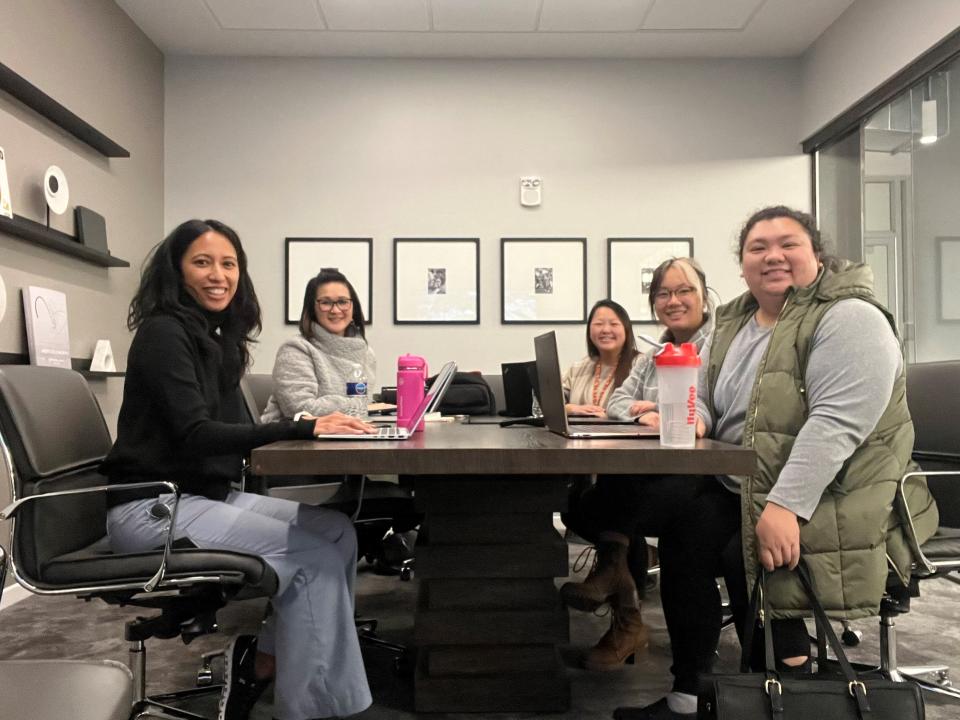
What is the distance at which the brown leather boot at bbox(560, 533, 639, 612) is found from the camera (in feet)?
6.84

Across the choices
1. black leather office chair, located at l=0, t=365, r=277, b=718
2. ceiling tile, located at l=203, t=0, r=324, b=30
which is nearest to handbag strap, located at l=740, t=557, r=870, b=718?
black leather office chair, located at l=0, t=365, r=277, b=718

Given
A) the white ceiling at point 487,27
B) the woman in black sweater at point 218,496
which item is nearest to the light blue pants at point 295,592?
the woman in black sweater at point 218,496

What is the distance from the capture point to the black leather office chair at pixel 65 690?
2.43ft

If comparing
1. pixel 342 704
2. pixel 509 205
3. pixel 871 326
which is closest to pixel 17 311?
pixel 342 704

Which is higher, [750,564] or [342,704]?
[750,564]

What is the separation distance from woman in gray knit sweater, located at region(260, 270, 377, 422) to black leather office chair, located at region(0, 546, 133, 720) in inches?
75.0

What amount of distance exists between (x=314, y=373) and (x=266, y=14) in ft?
7.89

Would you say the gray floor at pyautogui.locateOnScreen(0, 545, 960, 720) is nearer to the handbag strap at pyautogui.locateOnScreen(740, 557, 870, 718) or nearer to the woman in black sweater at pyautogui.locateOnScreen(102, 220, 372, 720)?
the woman in black sweater at pyautogui.locateOnScreen(102, 220, 372, 720)

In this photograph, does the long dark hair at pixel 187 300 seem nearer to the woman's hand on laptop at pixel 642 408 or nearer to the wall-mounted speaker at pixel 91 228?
the woman's hand on laptop at pixel 642 408

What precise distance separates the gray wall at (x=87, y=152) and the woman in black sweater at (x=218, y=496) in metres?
1.67

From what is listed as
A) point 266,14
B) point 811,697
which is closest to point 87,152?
point 266,14

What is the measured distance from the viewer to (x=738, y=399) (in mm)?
1776

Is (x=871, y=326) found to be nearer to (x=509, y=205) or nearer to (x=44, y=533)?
(x=44, y=533)

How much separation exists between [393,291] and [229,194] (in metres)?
1.21
